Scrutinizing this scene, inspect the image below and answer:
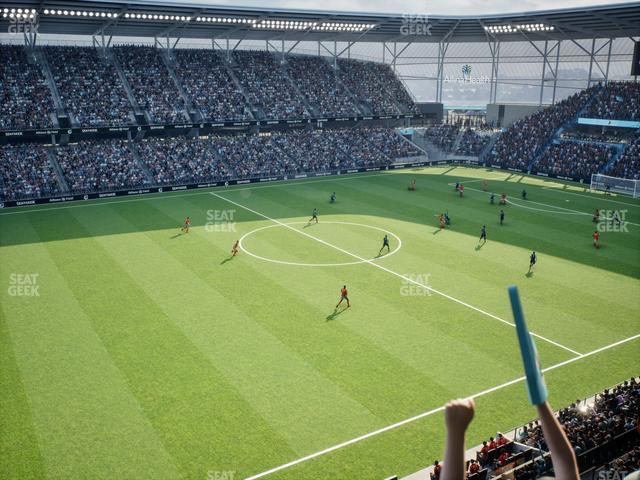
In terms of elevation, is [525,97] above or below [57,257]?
above

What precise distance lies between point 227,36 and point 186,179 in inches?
796

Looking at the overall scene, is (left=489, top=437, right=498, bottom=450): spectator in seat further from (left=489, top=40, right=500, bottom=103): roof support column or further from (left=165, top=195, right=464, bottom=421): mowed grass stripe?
(left=489, top=40, right=500, bottom=103): roof support column

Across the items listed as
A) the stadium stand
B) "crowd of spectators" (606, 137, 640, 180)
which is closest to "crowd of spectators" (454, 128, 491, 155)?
"crowd of spectators" (606, 137, 640, 180)

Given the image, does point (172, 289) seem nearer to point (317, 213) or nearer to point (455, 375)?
point (455, 375)

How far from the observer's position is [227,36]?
64188 mm

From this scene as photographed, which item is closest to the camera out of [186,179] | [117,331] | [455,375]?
[455,375]

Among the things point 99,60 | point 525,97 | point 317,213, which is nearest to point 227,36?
point 99,60

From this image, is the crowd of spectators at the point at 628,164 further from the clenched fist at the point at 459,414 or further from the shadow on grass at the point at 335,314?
the clenched fist at the point at 459,414

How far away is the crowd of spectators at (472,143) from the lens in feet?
236

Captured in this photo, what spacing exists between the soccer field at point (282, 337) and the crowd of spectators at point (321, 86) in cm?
A: 3134

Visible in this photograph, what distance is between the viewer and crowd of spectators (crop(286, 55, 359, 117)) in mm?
68688

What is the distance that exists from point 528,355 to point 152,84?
6203cm

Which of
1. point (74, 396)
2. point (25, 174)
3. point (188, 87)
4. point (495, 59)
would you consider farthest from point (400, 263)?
point (495, 59)

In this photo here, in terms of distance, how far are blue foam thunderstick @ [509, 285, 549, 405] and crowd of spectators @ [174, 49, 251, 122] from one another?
59.0 meters
